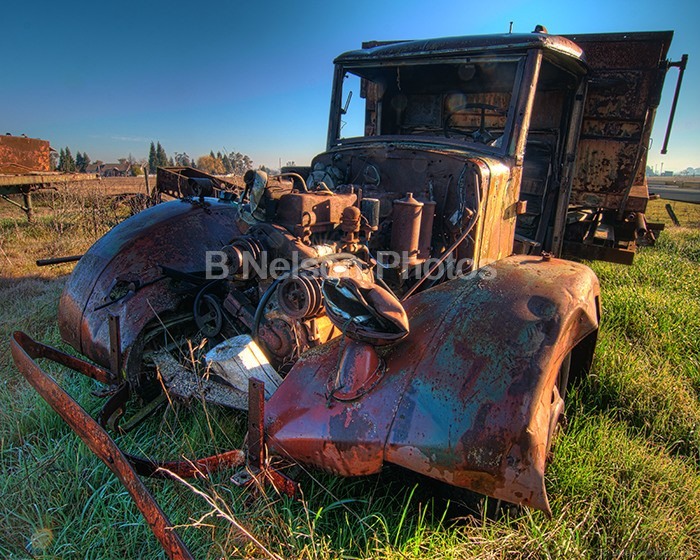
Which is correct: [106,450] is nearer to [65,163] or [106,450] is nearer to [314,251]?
[314,251]

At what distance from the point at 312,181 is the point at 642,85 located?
153 inches

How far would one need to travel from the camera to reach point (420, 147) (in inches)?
116

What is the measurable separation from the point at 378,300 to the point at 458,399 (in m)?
0.45

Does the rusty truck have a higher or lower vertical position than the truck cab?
lower

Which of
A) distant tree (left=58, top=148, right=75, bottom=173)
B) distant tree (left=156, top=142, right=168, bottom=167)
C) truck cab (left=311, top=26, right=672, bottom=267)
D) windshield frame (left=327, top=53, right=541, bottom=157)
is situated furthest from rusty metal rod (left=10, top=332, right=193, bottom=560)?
distant tree (left=156, top=142, right=168, bottom=167)

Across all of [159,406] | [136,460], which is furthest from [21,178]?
[136,460]

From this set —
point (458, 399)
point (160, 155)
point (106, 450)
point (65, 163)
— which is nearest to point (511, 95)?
point (458, 399)

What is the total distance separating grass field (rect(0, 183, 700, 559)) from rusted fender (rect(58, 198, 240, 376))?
497 millimetres

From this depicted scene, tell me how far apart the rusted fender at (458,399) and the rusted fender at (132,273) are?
1196mm

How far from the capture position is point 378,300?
170 centimetres

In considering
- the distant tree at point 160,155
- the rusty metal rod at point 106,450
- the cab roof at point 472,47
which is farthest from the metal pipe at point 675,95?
the distant tree at point 160,155

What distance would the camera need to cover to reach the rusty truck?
60.9 inches

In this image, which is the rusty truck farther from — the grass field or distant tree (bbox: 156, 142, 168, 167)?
distant tree (bbox: 156, 142, 168, 167)

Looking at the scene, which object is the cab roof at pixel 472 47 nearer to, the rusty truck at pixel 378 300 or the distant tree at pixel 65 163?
the rusty truck at pixel 378 300
